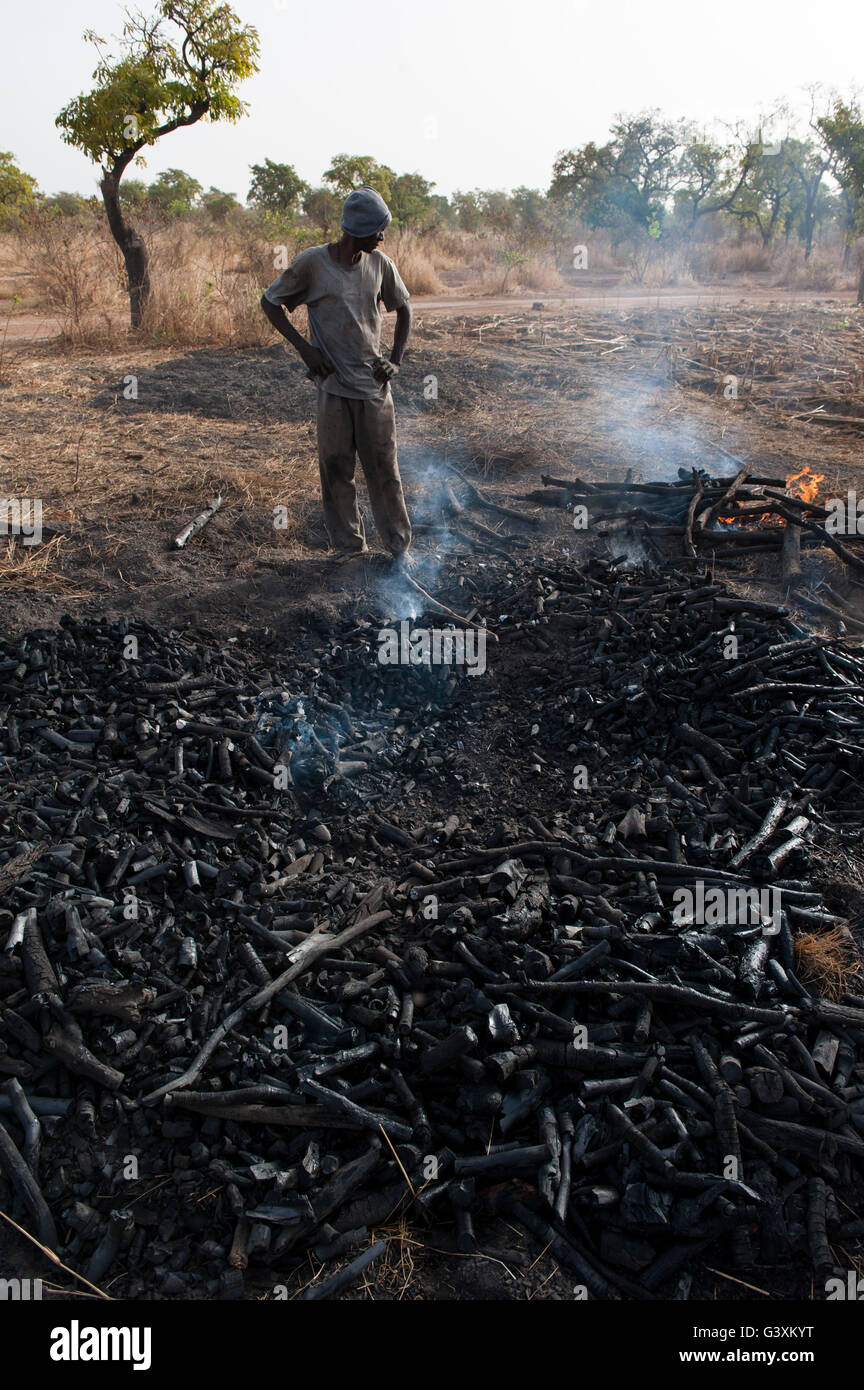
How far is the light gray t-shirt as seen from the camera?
565 cm

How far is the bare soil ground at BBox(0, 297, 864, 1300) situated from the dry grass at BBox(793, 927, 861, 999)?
120 centimetres

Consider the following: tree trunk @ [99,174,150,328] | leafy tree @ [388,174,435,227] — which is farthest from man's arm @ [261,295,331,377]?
leafy tree @ [388,174,435,227]

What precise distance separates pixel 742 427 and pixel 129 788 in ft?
29.2

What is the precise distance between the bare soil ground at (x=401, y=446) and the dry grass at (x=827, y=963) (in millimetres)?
1204

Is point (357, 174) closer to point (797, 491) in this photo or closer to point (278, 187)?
point (278, 187)

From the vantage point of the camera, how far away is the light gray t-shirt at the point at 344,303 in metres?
5.65

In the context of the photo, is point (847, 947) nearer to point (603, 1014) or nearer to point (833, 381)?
point (603, 1014)

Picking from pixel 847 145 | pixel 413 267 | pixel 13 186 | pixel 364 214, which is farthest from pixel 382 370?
pixel 847 145

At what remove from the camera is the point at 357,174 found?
88.5ft

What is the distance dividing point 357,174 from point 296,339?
25420 mm

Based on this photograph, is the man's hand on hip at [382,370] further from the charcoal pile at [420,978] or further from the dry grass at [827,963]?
the dry grass at [827,963]

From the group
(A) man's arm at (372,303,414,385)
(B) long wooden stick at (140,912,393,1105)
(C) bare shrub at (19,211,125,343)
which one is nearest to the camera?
(B) long wooden stick at (140,912,393,1105)

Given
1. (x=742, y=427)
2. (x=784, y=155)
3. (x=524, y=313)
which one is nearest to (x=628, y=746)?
(x=742, y=427)

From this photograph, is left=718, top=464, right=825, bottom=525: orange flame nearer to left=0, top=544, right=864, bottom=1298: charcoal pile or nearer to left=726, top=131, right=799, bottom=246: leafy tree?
left=0, top=544, right=864, bottom=1298: charcoal pile
